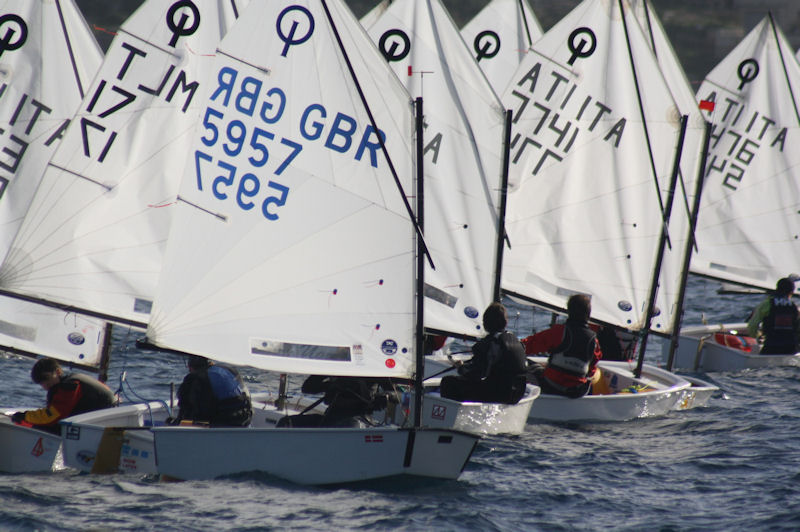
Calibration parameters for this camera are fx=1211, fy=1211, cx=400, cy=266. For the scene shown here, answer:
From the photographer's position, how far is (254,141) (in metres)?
9.98

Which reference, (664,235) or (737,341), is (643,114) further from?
(737,341)

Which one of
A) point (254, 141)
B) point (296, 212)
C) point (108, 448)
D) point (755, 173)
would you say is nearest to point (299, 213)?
point (296, 212)

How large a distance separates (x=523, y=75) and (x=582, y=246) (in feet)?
7.70

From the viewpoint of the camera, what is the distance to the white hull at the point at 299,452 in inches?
360

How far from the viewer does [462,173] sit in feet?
43.0

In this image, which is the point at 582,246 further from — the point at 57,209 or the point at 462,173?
the point at 57,209

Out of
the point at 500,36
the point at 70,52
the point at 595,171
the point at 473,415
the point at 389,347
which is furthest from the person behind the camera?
the point at 500,36

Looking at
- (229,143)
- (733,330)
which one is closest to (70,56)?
(229,143)

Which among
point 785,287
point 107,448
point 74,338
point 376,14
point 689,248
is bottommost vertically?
point 107,448

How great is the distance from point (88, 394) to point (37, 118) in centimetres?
397

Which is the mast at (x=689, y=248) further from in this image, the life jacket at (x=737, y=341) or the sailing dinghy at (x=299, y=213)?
the sailing dinghy at (x=299, y=213)

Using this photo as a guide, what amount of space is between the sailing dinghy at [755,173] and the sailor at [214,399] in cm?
1146

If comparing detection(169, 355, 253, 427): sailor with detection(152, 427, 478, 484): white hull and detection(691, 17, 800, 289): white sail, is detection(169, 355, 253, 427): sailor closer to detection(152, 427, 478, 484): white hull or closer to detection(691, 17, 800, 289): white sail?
detection(152, 427, 478, 484): white hull

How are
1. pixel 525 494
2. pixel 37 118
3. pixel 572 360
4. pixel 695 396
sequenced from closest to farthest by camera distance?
pixel 525 494
pixel 572 360
pixel 37 118
pixel 695 396
